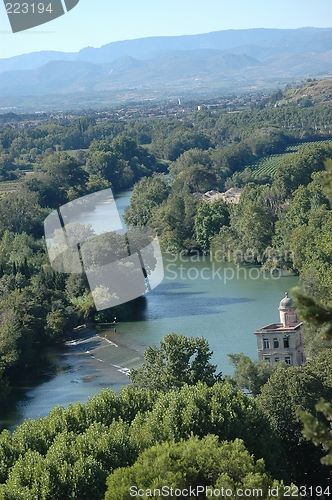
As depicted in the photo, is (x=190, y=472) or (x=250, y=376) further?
(x=250, y=376)

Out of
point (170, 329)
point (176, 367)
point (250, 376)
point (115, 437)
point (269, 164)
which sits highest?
point (115, 437)

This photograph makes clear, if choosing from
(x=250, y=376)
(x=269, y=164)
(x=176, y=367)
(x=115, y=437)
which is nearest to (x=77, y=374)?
(x=176, y=367)

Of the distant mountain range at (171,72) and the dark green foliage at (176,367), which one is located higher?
the dark green foliage at (176,367)

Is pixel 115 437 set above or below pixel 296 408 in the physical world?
above

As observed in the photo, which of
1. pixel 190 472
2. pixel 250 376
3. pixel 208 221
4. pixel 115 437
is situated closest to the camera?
pixel 190 472

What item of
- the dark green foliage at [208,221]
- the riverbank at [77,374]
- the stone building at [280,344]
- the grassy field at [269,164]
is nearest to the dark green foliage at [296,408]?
the stone building at [280,344]

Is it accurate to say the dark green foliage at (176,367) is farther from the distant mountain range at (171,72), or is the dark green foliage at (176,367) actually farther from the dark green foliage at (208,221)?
the distant mountain range at (171,72)

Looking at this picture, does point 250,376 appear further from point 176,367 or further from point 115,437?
point 115,437

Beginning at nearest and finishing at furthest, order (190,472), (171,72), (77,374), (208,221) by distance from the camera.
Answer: (190,472)
(77,374)
(208,221)
(171,72)

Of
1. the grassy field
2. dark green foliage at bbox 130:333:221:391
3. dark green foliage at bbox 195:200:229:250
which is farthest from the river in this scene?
the grassy field
